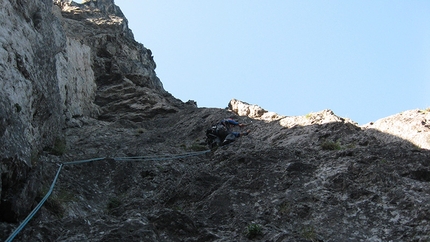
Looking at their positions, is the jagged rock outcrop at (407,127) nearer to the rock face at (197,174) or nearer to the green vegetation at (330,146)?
the rock face at (197,174)

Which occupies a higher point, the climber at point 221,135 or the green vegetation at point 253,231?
the climber at point 221,135

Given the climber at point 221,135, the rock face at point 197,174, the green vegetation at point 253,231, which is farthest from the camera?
the climber at point 221,135

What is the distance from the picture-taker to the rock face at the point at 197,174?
10.4 meters

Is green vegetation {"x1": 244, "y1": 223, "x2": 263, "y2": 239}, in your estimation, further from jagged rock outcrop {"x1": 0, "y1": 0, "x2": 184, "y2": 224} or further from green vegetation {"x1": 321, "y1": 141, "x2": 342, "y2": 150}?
green vegetation {"x1": 321, "y1": 141, "x2": 342, "y2": 150}

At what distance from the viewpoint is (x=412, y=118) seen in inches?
650

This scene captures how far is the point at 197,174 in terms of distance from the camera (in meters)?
14.8

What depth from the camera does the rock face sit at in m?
10.4

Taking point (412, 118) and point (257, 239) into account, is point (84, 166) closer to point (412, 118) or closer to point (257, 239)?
point (257, 239)

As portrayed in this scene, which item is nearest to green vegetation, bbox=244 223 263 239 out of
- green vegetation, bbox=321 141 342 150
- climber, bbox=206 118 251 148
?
green vegetation, bbox=321 141 342 150

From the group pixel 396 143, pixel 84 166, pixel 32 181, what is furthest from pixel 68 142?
pixel 396 143

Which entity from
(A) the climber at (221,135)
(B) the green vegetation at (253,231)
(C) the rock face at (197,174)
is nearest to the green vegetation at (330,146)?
(C) the rock face at (197,174)

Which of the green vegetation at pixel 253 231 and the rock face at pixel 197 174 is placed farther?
the rock face at pixel 197 174

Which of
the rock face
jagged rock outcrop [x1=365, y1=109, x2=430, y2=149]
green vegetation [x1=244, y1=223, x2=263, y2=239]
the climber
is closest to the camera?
green vegetation [x1=244, y1=223, x2=263, y2=239]

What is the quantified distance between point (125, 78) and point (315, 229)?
28292 millimetres
